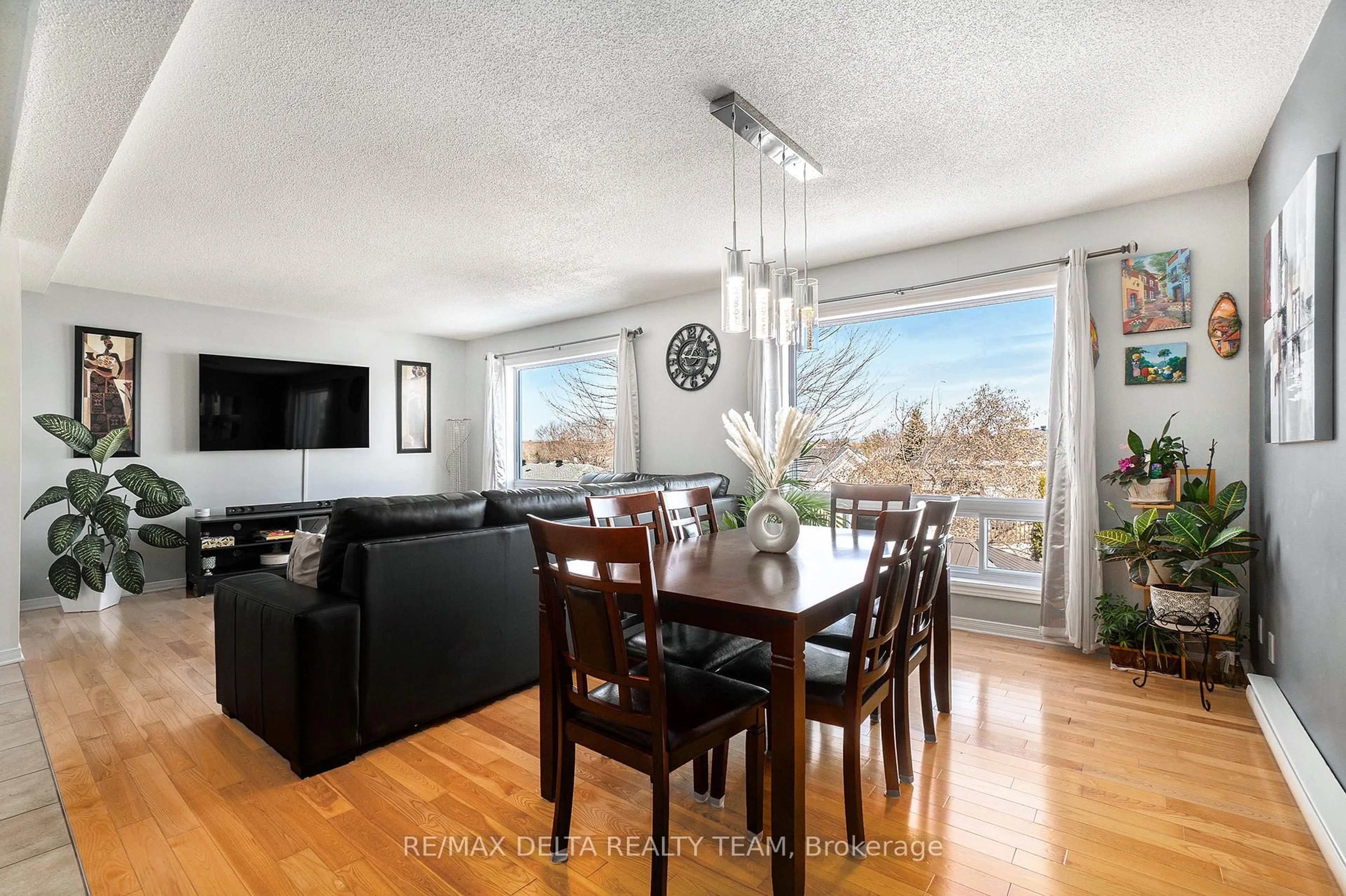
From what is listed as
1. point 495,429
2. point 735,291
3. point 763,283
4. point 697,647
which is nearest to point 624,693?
point 697,647

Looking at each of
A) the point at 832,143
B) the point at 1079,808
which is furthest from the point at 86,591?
the point at 1079,808

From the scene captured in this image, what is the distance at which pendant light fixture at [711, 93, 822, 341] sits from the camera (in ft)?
7.61

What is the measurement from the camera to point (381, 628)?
235cm

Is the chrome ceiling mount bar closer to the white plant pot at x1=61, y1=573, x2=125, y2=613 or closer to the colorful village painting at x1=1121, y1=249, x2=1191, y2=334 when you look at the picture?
the colorful village painting at x1=1121, y1=249, x2=1191, y2=334

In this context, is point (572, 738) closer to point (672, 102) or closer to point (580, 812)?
point (580, 812)

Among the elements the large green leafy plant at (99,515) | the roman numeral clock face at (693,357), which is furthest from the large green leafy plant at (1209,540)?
the large green leafy plant at (99,515)

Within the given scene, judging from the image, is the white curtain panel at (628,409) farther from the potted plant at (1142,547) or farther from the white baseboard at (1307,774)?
the white baseboard at (1307,774)

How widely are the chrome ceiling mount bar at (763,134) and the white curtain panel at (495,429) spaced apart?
481cm

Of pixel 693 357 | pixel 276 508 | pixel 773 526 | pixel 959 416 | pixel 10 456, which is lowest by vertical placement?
pixel 276 508

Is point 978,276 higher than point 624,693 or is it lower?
higher

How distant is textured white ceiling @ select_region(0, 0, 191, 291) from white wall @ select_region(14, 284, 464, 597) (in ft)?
3.33

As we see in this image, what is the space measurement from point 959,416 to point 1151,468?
1150mm

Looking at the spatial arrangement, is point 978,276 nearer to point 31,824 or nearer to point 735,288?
point 735,288

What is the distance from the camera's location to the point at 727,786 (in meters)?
2.13
